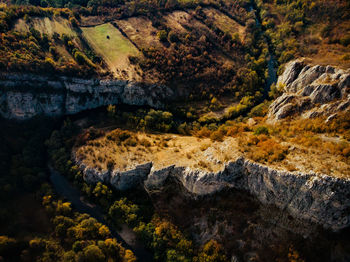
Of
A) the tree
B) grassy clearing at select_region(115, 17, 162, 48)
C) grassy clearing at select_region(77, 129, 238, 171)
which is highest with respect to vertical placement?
grassy clearing at select_region(115, 17, 162, 48)

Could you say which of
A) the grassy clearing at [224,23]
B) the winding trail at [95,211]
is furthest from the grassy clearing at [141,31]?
the winding trail at [95,211]

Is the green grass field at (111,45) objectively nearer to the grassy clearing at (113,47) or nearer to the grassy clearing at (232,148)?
the grassy clearing at (113,47)

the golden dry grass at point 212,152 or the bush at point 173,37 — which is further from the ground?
the bush at point 173,37

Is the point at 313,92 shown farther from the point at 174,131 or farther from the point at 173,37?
the point at 173,37

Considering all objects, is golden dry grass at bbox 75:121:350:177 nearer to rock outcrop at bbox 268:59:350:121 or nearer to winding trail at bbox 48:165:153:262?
winding trail at bbox 48:165:153:262

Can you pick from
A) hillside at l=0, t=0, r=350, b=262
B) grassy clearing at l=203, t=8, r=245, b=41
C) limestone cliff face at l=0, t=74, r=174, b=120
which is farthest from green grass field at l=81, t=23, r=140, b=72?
grassy clearing at l=203, t=8, r=245, b=41

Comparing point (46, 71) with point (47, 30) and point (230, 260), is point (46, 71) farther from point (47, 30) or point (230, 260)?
point (230, 260)
